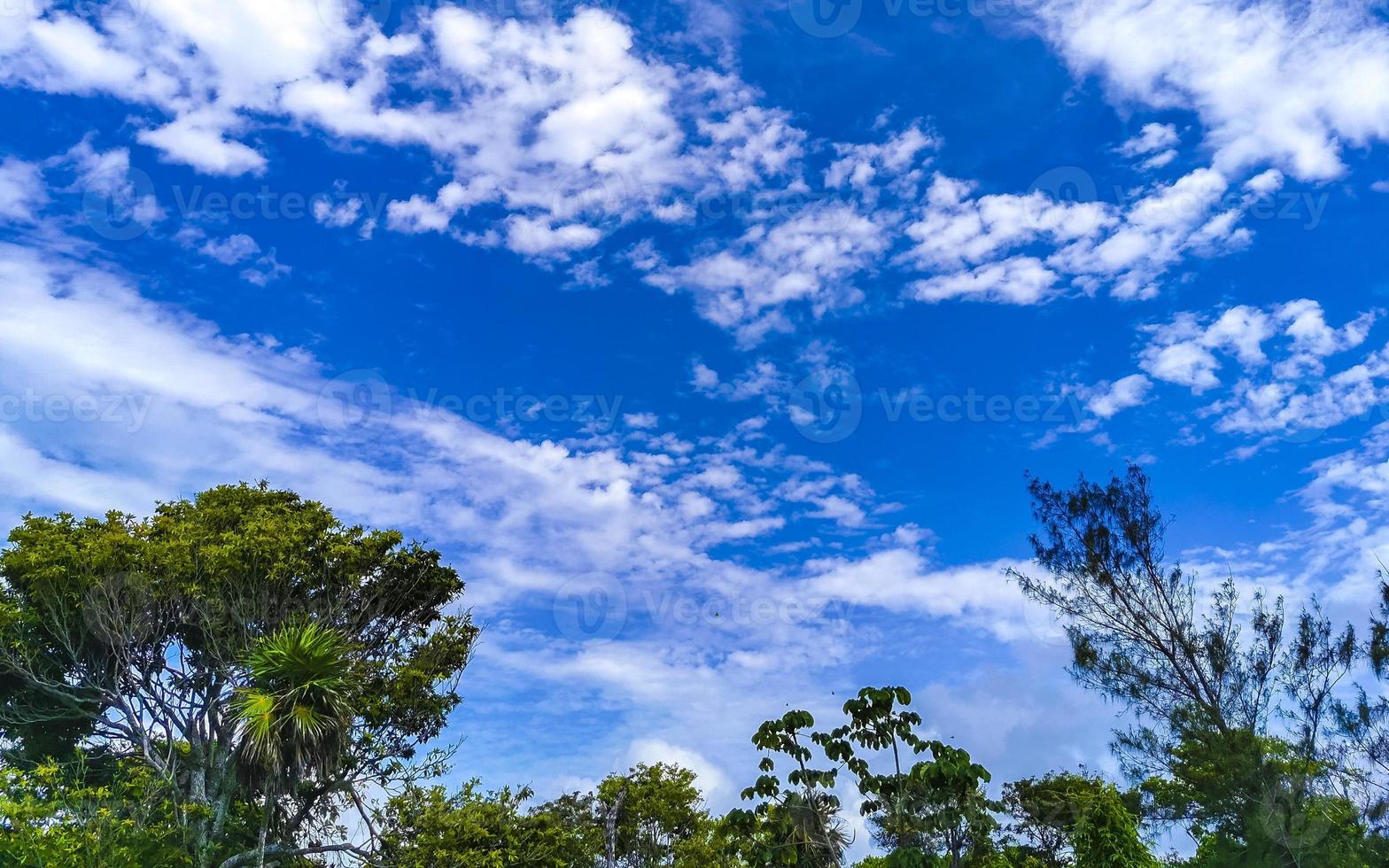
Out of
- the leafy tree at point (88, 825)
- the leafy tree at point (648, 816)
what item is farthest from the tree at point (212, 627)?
the leafy tree at point (648, 816)

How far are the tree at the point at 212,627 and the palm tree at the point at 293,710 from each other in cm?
534

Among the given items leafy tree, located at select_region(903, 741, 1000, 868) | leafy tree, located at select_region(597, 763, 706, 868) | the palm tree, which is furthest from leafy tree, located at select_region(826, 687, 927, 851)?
leafy tree, located at select_region(597, 763, 706, 868)

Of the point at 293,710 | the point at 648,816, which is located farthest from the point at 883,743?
the point at 648,816

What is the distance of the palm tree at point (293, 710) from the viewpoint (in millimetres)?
19453

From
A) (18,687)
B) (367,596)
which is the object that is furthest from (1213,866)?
(18,687)

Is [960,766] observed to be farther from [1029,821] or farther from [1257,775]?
[1029,821]

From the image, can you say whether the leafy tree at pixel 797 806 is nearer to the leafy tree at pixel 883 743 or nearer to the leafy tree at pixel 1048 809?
the leafy tree at pixel 883 743

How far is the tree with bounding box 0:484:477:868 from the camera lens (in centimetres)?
2669

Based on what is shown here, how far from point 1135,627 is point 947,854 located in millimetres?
11456

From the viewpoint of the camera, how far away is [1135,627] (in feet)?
78.9

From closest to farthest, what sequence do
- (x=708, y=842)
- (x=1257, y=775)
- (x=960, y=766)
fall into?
1. (x=960, y=766)
2. (x=1257, y=775)
3. (x=708, y=842)

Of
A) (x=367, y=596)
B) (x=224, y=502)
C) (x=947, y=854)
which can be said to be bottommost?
(x=947, y=854)

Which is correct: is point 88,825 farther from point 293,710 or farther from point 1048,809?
point 1048,809

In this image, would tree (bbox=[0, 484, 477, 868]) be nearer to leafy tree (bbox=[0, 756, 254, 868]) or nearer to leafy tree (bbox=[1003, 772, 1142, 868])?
leafy tree (bbox=[0, 756, 254, 868])
